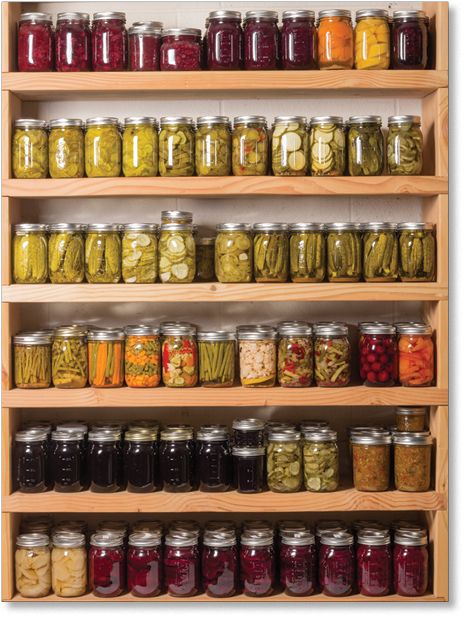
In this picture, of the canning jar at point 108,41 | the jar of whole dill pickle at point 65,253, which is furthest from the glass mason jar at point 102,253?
the canning jar at point 108,41

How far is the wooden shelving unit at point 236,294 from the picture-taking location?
2.62 metres

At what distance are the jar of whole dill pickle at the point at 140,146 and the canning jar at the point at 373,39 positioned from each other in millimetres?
585

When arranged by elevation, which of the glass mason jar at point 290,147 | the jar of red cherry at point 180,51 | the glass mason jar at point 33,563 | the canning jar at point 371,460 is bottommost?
the glass mason jar at point 33,563

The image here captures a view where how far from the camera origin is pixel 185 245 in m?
2.65

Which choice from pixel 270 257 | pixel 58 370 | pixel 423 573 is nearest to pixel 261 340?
pixel 270 257

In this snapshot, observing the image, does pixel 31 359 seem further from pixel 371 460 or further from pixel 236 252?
pixel 371 460

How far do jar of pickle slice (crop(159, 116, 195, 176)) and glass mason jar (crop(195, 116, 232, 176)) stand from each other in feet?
0.09

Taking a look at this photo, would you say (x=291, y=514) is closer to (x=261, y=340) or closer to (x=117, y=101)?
(x=261, y=340)

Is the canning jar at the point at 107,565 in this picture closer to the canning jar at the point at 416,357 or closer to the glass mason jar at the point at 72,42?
the canning jar at the point at 416,357

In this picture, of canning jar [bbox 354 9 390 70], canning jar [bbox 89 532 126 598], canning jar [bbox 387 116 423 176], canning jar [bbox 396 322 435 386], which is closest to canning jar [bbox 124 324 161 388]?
canning jar [bbox 89 532 126 598]

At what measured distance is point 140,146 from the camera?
2643 millimetres

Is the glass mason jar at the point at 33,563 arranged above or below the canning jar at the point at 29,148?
below

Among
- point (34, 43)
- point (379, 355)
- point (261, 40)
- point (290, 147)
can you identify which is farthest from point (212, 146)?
point (379, 355)

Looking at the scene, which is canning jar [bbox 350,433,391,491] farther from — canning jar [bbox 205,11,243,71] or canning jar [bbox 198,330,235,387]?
canning jar [bbox 205,11,243,71]
